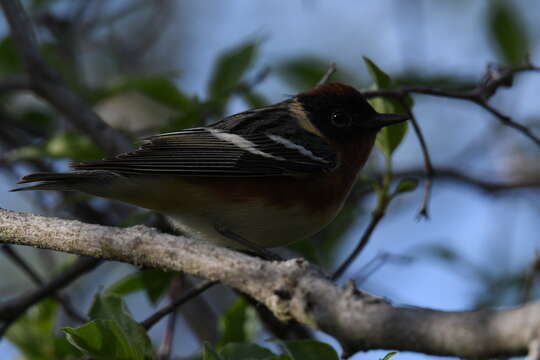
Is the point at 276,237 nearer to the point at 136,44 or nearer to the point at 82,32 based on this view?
the point at 82,32

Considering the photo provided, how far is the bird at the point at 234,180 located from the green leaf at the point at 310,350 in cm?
188

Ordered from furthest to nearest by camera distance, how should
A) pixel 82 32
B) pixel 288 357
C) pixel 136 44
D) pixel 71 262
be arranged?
pixel 136 44 < pixel 82 32 < pixel 71 262 < pixel 288 357

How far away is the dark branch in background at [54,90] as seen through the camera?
5402 millimetres

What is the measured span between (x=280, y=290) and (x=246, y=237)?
224cm

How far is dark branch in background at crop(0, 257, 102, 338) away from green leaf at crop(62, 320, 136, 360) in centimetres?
149

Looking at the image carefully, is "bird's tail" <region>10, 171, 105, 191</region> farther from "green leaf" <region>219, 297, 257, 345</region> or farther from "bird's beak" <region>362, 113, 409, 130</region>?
"bird's beak" <region>362, 113, 409, 130</region>

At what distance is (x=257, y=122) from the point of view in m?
5.17

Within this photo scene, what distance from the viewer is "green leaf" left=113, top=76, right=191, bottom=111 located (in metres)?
5.73

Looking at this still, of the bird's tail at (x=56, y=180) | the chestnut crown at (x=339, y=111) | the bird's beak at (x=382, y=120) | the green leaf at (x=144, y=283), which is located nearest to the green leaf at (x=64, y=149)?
the bird's tail at (x=56, y=180)

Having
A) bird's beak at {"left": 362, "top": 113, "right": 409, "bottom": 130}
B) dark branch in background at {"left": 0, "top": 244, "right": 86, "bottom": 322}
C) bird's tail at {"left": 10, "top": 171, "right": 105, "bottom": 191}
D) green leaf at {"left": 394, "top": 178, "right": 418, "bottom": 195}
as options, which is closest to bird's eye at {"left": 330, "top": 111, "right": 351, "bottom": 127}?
bird's beak at {"left": 362, "top": 113, "right": 409, "bottom": 130}

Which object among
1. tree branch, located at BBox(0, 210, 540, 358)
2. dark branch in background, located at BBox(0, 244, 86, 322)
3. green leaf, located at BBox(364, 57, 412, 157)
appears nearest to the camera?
tree branch, located at BBox(0, 210, 540, 358)

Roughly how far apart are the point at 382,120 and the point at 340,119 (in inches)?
27.4

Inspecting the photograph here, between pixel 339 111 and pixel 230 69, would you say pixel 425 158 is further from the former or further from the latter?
pixel 230 69

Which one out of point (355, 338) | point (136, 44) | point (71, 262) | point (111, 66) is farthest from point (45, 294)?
point (111, 66)
